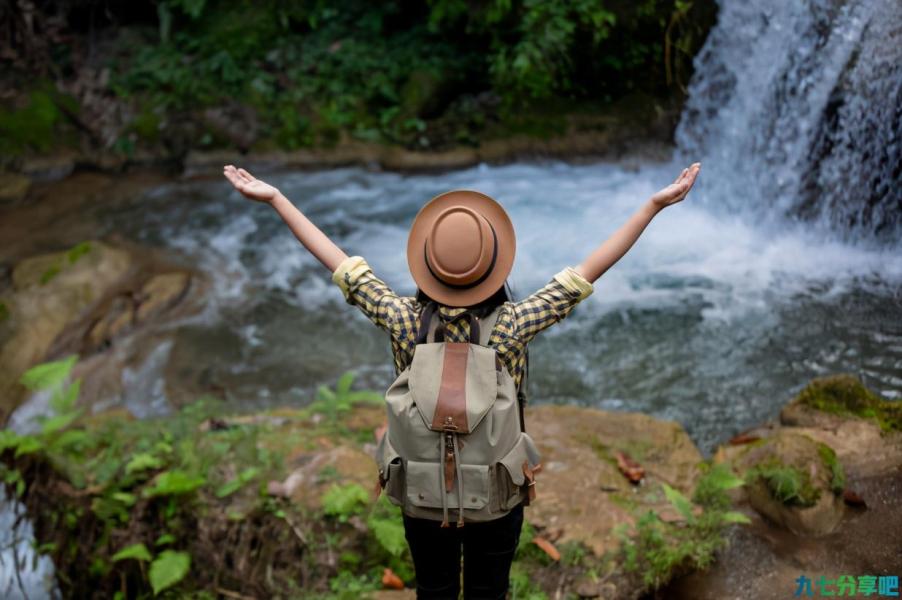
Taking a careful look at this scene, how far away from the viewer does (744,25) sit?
923 centimetres

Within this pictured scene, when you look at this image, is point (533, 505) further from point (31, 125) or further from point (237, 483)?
point (31, 125)

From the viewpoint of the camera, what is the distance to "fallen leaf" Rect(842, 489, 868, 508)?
13.4ft

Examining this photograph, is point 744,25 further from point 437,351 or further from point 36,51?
point 36,51

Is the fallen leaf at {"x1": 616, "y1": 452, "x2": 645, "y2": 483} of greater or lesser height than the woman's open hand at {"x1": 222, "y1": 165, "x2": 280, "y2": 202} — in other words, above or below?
below

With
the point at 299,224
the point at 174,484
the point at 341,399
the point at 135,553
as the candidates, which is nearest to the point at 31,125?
the point at 341,399

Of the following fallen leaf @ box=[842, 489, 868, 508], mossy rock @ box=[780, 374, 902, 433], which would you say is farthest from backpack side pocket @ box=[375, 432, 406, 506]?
mossy rock @ box=[780, 374, 902, 433]

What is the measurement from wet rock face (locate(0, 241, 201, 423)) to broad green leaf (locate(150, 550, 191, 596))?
3.06 m

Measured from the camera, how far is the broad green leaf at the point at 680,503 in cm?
391

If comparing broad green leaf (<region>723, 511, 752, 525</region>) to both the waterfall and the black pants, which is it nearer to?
the black pants

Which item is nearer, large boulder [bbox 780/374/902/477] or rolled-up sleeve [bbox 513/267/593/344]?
rolled-up sleeve [bbox 513/267/593/344]

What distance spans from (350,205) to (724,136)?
16.5 feet

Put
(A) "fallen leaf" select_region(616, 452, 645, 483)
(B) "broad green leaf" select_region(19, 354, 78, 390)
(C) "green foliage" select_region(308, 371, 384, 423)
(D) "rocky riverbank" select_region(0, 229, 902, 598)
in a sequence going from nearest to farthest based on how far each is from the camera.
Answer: (D) "rocky riverbank" select_region(0, 229, 902, 598)
(A) "fallen leaf" select_region(616, 452, 645, 483)
(B) "broad green leaf" select_region(19, 354, 78, 390)
(C) "green foliage" select_region(308, 371, 384, 423)

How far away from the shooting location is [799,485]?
400 cm

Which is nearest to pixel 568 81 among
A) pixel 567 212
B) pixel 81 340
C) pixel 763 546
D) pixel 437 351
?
pixel 567 212
